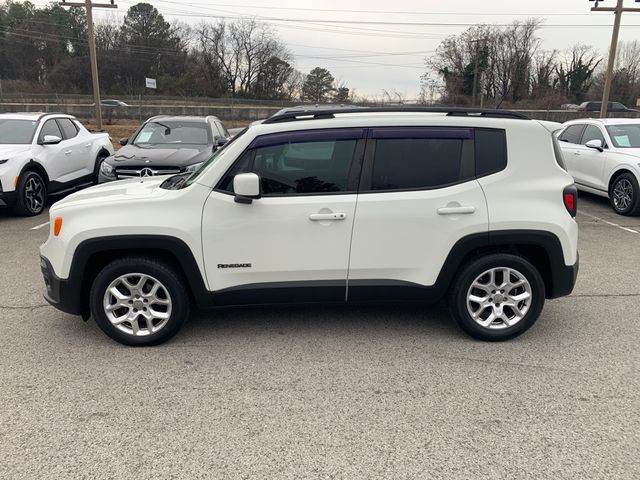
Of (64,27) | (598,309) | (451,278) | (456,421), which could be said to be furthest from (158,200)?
(64,27)

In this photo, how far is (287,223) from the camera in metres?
3.76

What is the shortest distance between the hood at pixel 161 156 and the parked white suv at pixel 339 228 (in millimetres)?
4206

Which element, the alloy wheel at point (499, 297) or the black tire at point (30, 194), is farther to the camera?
the black tire at point (30, 194)

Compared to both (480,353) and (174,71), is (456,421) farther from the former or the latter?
(174,71)

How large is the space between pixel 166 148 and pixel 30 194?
2.43 m

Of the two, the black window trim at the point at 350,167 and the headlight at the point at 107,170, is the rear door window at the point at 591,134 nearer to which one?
the black window trim at the point at 350,167

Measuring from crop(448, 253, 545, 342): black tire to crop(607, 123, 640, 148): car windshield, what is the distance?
23.5 ft

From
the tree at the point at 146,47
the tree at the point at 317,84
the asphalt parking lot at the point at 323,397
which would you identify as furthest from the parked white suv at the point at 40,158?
the tree at the point at 146,47

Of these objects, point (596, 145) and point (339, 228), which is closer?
point (339, 228)

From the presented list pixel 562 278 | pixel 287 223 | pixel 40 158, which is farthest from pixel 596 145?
pixel 40 158

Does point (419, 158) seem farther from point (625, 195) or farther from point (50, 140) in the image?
point (50, 140)

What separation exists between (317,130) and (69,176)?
7572 mm

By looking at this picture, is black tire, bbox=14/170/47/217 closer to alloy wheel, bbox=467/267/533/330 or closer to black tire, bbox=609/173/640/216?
alloy wheel, bbox=467/267/533/330

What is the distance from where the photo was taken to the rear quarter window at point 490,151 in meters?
3.92
